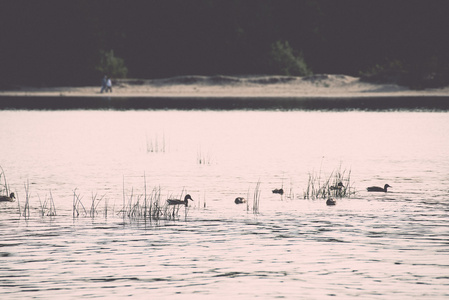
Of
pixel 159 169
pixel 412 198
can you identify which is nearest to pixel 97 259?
pixel 412 198

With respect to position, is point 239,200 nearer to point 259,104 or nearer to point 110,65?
point 259,104

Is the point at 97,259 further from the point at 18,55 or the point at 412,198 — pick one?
the point at 18,55

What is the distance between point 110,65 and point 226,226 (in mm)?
78074

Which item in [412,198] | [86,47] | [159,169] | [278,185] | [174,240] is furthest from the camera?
[86,47]

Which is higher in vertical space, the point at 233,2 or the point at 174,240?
the point at 233,2

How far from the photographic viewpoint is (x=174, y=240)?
1662cm

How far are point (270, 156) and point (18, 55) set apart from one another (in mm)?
66760

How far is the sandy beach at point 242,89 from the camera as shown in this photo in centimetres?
8962

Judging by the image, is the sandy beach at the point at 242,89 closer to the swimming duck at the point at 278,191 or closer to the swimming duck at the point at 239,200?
the swimming duck at the point at 278,191

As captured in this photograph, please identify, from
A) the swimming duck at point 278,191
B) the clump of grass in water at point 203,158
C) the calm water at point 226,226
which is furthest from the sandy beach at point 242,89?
the swimming duck at point 278,191

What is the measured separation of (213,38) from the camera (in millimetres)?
95688

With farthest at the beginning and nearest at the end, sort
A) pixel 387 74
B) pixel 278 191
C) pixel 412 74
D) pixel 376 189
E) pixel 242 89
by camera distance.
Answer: pixel 242 89 < pixel 387 74 < pixel 412 74 < pixel 376 189 < pixel 278 191

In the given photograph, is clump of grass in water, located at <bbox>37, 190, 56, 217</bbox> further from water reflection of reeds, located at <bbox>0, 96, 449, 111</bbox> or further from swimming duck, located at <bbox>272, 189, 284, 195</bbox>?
water reflection of reeds, located at <bbox>0, 96, 449, 111</bbox>

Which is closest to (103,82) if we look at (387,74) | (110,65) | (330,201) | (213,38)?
(110,65)
